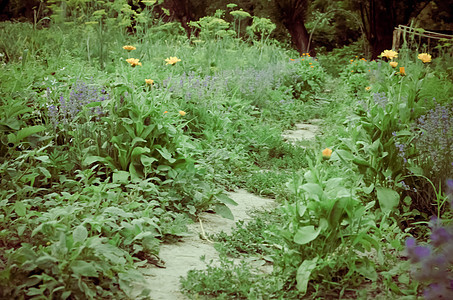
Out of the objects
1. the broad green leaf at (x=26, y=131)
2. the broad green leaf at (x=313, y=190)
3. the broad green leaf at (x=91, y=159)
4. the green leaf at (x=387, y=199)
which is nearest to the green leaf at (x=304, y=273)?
the broad green leaf at (x=313, y=190)

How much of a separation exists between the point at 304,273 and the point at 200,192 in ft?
4.43

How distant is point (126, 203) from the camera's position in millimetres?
2740

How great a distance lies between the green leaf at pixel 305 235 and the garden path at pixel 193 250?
1.56 ft

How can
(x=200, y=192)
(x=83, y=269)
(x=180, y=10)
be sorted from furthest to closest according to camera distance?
(x=180, y=10)
(x=200, y=192)
(x=83, y=269)

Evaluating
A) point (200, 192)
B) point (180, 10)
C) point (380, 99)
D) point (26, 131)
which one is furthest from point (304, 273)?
point (180, 10)

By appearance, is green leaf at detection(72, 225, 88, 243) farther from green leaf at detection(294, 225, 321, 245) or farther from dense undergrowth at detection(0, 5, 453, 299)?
green leaf at detection(294, 225, 321, 245)

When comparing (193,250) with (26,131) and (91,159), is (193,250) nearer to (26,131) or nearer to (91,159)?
(91,159)

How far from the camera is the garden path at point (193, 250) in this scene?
2.13 m

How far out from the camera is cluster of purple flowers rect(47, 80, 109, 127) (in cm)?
320

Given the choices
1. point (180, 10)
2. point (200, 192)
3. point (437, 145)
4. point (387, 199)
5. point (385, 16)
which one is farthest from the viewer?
point (385, 16)

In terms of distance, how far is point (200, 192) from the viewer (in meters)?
3.23

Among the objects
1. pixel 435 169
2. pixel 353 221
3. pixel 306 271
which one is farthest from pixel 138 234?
pixel 435 169

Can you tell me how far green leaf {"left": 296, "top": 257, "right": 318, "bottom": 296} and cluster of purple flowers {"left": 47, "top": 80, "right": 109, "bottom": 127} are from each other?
2015 mm

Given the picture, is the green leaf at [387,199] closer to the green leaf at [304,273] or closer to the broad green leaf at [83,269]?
the green leaf at [304,273]
